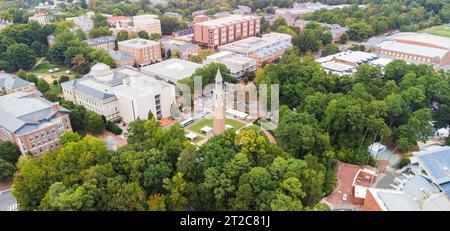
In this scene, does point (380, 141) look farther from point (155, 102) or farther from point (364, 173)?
point (155, 102)

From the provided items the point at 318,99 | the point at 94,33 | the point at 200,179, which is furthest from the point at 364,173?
the point at 94,33

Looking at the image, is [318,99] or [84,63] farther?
[84,63]

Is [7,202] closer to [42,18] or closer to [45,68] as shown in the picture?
[45,68]

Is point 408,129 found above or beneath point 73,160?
beneath

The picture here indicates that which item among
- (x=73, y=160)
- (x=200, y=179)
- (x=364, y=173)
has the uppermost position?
(x=73, y=160)

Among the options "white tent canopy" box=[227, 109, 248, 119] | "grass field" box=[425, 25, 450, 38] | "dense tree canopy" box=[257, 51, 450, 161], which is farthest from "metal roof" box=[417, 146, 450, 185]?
"grass field" box=[425, 25, 450, 38]

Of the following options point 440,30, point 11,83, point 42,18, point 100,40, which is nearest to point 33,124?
point 11,83

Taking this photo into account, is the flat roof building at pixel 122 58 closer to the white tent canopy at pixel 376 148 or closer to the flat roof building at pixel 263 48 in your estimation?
the flat roof building at pixel 263 48
